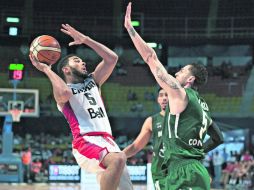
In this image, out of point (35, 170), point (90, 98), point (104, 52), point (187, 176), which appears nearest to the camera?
point (187, 176)

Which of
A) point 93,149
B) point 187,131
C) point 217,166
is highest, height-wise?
point 187,131

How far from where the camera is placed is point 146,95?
2377 cm

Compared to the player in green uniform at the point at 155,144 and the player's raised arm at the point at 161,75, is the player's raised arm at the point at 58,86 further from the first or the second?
the player's raised arm at the point at 161,75

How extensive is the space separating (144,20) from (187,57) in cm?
302

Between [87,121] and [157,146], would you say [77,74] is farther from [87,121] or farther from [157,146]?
[157,146]

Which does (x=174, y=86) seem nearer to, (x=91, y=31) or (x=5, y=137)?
(x=5, y=137)

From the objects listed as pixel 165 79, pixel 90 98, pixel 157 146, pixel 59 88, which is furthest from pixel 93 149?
pixel 165 79

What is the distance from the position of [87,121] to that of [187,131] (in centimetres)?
149

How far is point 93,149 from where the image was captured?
495cm

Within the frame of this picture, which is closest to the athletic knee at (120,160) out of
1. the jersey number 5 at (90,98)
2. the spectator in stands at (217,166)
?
the jersey number 5 at (90,98)

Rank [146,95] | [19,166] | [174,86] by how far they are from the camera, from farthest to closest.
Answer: [146,95]
[19,166]
[174,86]

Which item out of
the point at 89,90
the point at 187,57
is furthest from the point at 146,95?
the point at 89,90

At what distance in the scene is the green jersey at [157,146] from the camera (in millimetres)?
5543

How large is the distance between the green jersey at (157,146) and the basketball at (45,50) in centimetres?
137
